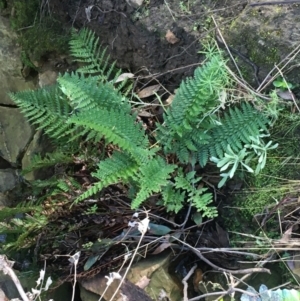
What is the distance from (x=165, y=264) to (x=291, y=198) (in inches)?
33.9

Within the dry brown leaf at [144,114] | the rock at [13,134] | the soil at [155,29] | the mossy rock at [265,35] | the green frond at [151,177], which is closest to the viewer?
the green frond at [151,177]

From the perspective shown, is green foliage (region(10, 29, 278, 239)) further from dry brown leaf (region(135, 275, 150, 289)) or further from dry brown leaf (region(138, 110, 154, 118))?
dry brown leaf (region(135, 275, 150, 289))

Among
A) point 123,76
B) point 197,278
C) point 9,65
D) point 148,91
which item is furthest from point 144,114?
point 9,65

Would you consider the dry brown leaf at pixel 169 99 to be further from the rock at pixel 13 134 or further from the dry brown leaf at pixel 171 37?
the rock at pixel 13 134

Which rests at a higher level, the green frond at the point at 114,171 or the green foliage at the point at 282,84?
the green foliage at the point at 282,84

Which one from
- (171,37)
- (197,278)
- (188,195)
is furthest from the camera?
(171,37)

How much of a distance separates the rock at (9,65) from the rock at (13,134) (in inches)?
4.3

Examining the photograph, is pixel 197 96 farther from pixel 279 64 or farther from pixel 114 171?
pixel 114 171

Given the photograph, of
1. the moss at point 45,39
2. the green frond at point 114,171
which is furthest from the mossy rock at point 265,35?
the moss at point 45,39

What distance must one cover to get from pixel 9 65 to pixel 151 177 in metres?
1.87

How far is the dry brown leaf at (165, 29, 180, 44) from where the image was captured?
2.95 m

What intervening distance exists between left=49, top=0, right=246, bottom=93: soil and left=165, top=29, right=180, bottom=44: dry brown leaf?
0.01 metres

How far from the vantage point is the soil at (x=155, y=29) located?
2.88 metres

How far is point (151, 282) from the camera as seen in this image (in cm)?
277
